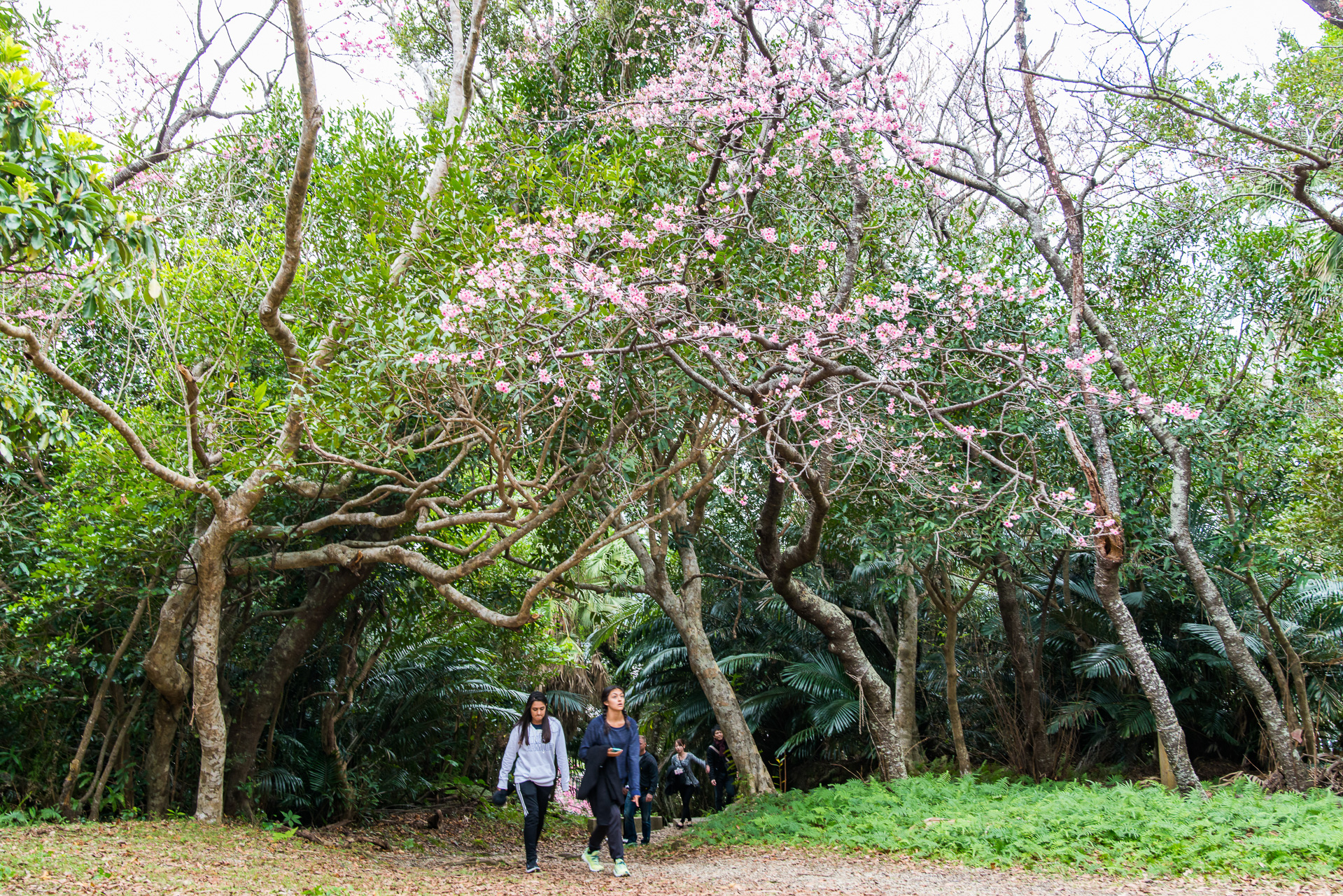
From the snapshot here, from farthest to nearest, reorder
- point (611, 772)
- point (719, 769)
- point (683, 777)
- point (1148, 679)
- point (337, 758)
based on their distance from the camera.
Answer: point (719, 769), point (683, 777), point (337, 758), point (1148, 679), point (611, 772)

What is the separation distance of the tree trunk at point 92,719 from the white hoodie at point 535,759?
13.4 ft

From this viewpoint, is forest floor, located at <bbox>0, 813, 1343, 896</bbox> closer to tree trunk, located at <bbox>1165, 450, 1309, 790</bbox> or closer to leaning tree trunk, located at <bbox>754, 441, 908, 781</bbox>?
leaning tree trunk, located at <bbox>754, 441, 908, 781</bbox>

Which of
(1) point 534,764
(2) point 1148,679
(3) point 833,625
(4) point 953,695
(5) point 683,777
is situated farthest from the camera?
(5) point 683,777

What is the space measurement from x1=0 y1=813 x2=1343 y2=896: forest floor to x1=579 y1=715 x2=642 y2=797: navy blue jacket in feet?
2.12

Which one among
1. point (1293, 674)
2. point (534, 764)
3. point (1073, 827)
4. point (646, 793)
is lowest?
point (1073, 827)

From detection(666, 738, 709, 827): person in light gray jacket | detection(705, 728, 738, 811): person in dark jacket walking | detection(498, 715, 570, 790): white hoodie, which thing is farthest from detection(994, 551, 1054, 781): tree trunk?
detection(498, 715, 570, 790): white hoodie

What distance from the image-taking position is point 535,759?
20.7ft

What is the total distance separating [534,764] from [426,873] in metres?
1.23

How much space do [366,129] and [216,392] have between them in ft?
9.31

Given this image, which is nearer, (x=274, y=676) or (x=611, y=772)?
(x=611, y=772)

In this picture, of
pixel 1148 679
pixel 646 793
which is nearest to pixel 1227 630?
pixel 1148 679

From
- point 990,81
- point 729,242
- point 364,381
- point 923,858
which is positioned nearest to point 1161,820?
point 923,858

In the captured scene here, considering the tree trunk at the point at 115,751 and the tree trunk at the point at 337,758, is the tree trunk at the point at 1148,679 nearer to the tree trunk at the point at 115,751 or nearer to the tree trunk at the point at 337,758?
the tree trunk at the point at 337,758

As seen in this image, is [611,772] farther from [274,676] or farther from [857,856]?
[274,676]
